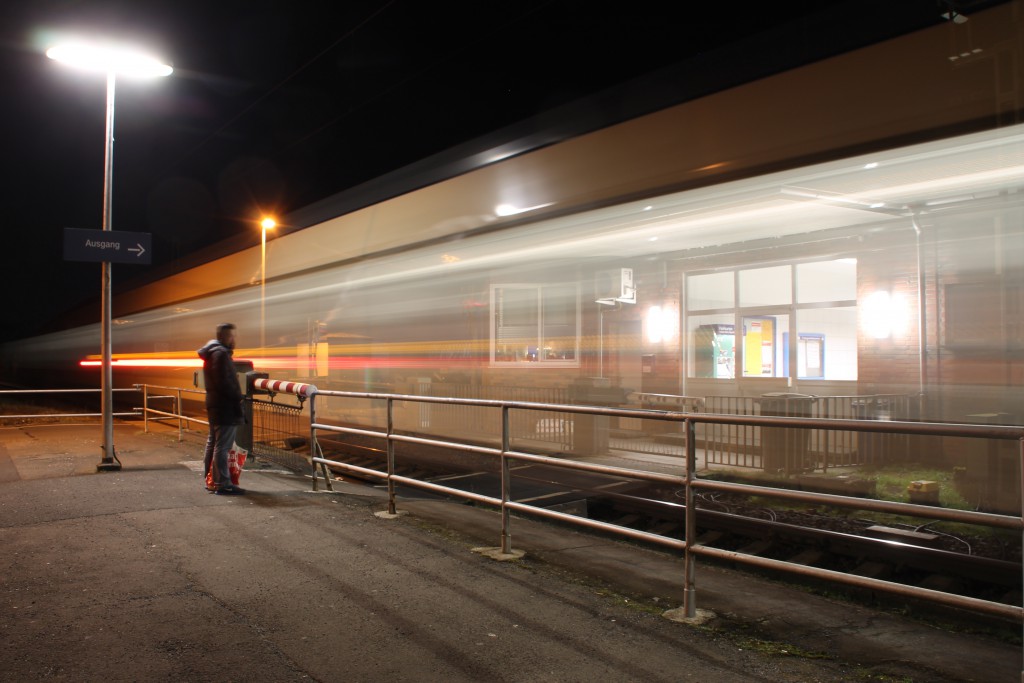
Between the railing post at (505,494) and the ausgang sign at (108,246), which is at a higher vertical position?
the ausgang sign at (108,246)

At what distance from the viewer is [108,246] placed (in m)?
8.38

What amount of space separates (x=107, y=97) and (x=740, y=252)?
7596mm

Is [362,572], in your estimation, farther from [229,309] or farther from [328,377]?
[229,309]

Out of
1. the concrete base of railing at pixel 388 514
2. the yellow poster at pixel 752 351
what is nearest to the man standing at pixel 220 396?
the concrete base of railing at pixel 388 514

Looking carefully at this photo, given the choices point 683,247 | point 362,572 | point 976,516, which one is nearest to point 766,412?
point 683,247

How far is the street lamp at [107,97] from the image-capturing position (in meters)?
7.69

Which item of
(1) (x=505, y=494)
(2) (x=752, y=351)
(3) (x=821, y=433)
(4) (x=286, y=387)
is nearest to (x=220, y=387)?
(4) (x=286, y=387)

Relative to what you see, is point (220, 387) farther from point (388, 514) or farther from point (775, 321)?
point (775, 321)

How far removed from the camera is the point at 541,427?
33.1 ft

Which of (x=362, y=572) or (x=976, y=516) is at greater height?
(x=976, y=516)

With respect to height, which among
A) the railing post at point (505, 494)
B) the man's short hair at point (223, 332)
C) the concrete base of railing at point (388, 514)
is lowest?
the concrete base of railing at point (388, 514)

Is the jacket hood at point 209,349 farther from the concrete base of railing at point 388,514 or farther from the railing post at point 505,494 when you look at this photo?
the railing post at point 505,494

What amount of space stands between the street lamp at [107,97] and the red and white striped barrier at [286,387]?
1596 mm

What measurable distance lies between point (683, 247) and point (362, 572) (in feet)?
10.4
